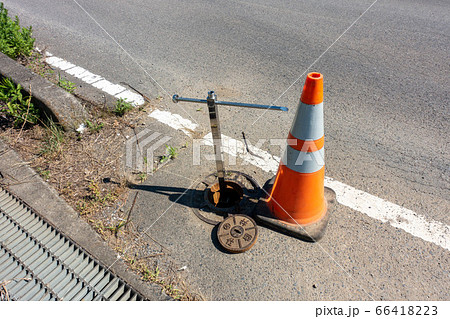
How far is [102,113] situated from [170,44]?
2055 mm

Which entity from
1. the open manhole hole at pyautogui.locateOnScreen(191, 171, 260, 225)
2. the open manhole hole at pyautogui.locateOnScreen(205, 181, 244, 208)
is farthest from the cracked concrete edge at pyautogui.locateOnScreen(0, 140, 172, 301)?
the open manhole hole at pyautogui.locateOnScreen(205, 181, 244, 208)

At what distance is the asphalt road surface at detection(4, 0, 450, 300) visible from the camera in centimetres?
272

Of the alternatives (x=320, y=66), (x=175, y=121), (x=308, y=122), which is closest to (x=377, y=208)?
(x=308, y=122)

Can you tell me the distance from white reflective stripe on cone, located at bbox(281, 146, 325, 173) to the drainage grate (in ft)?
4.52

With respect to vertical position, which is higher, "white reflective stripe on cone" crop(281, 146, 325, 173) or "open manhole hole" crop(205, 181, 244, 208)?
"white reflective stripe on cone" crop(281, 146, 325, 173)

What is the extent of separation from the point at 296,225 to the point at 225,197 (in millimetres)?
683

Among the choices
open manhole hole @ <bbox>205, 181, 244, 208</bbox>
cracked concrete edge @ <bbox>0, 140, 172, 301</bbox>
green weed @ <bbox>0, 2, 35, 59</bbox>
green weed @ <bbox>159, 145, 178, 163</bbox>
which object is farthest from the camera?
green weed @ <bbox>0, 2, 35, 59</bbox>

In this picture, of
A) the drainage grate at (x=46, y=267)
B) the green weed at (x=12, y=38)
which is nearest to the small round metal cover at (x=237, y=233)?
the drainage grate at (x=46, y=267)

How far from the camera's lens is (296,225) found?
228 centimetres

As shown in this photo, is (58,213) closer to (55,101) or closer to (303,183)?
(55,101)

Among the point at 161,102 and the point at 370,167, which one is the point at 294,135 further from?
the point at 161,102

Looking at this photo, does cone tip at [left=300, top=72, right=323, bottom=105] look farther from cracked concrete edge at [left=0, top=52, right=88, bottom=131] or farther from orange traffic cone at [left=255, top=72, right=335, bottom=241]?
cracked concrete edge at [left=0, top=52, right=88, bottom=131]

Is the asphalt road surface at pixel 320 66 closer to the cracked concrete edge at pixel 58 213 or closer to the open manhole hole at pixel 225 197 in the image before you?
the open manhole hole at pixel 225 197

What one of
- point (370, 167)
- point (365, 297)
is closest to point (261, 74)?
point (370, 167)
